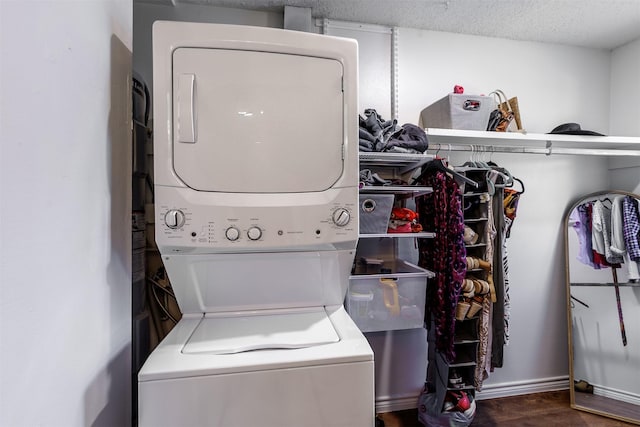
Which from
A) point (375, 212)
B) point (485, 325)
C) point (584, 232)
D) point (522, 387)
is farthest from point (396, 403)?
point (584, 232)

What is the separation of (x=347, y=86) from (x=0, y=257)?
37.6 inches

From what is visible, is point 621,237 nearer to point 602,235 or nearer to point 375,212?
point 602,235

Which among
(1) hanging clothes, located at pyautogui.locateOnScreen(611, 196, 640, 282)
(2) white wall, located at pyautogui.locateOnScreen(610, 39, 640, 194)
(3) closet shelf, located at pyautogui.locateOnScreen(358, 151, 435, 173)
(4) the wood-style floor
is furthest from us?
(2) white wall, located at pyautogui.locateOnScreen(610, 39, 640, 194)

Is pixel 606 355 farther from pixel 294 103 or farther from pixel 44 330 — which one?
pixel 44 330

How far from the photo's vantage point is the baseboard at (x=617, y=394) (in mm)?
1912

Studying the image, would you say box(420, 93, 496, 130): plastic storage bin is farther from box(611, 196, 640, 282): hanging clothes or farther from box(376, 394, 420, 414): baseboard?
box(376, 394, 420, 414): baseboard

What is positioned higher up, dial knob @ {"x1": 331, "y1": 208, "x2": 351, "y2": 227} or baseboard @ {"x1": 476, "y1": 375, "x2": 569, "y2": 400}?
dial knob @ {"x1": 331, "y1": 208, "x2": 351, "y2": 227}

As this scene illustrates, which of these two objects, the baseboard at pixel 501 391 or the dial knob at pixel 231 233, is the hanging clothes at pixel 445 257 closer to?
the baseboard at pixel 501 391

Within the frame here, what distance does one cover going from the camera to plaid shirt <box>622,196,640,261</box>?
1840 millimetres

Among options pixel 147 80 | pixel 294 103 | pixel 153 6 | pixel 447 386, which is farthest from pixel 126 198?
pixel 447 386

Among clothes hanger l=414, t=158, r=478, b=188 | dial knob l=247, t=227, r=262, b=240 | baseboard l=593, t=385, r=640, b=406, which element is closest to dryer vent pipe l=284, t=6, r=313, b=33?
clothes hanger l=414, t=158, r=478, b=188

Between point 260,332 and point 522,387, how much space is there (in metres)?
2.24

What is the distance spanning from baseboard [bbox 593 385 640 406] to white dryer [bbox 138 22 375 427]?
2323mm

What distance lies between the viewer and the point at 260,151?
88cm
